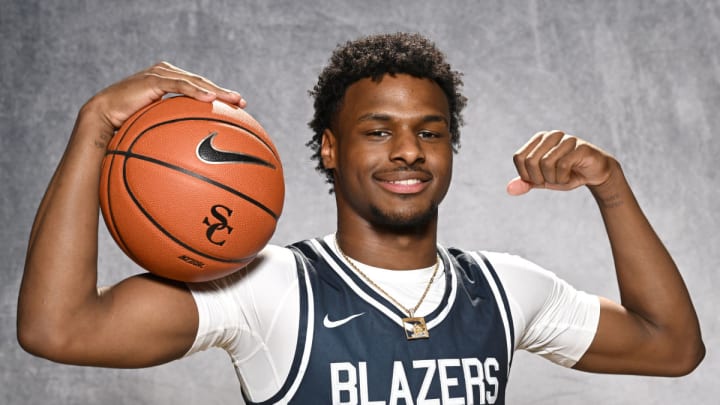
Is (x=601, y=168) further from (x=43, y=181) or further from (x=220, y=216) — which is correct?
(x=43, y=181)

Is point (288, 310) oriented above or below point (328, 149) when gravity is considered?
below

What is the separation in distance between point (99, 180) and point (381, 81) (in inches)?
29.6

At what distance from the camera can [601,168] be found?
79.7 inches

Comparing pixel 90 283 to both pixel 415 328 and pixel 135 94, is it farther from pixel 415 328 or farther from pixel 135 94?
pixel 415 328

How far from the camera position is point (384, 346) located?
6.11ft

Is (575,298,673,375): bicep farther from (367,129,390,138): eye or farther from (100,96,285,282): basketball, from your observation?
(100,96,285,282): basketball

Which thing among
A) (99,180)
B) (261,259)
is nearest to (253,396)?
(261,259)

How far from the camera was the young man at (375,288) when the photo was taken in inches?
60.8

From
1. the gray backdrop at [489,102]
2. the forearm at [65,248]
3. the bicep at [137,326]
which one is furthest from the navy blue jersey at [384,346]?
the gray backdrop at [489,102]

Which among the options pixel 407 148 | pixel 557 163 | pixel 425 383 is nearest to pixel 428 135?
pixel 407 148

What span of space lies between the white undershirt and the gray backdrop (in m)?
1.13

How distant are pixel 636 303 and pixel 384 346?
714mm

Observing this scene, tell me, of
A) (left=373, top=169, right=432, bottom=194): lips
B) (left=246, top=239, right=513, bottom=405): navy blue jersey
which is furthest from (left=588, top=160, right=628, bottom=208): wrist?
(left=373, top=169, right=432, bottom=194): lips

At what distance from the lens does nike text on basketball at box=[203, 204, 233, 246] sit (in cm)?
157
